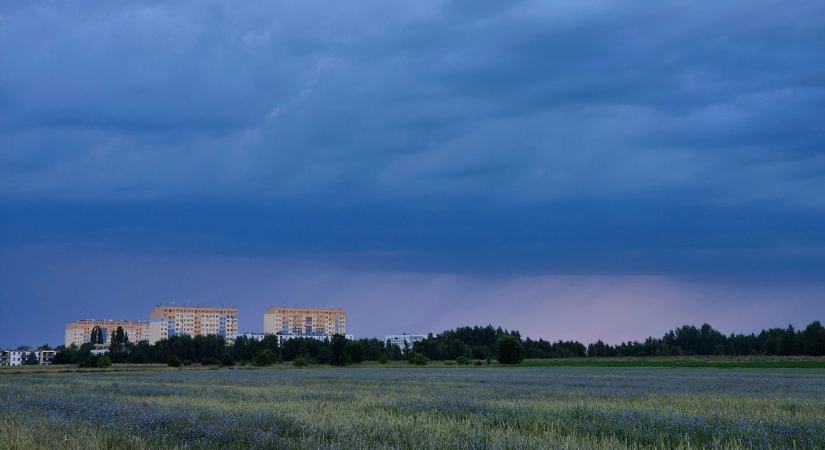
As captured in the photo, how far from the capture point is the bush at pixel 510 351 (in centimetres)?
12100

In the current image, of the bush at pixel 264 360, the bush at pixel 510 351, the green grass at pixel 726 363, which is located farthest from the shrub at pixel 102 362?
the bush at pixel 510 351

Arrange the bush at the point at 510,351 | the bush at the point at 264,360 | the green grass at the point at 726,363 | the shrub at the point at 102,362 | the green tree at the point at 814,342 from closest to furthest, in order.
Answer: the green grass at the point at 726,363 < the shrub at the point at 102,362 < the bush at the point at 264,360 < the bush at the point at 510,351 < the green tree at the point at 814,342

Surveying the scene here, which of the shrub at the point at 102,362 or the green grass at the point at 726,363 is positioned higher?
the shrub at the point at 102,362

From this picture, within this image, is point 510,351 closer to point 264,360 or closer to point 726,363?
point 726,363

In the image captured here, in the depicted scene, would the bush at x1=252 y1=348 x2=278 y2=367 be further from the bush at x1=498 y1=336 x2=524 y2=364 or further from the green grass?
the green grass

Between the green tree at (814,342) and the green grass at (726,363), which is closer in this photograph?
the green grass at (726,363)

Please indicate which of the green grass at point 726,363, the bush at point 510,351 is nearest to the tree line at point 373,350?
the bush at point 510,351

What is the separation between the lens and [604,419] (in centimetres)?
1670

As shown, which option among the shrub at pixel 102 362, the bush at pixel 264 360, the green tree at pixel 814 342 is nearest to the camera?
the shrub at pixel 102 362

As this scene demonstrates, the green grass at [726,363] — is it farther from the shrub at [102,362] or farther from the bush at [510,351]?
the shrub at [102,362]

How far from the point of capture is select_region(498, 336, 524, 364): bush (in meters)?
121

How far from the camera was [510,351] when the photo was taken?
122 metres

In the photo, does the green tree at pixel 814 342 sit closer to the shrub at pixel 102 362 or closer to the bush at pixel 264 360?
the bush at pixel 264 360

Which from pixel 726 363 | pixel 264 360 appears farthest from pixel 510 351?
pixel 264 360
